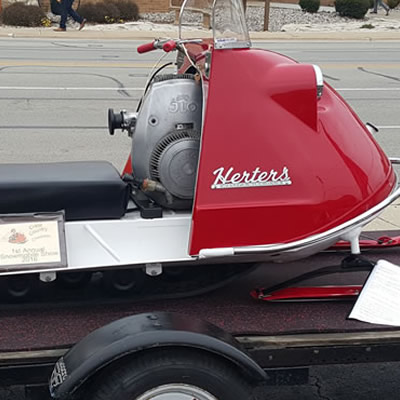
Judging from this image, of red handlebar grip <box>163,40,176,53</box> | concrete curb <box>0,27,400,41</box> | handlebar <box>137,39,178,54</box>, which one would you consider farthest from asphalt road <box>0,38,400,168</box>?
red handlebar grip <box>163,40,176,53</box>

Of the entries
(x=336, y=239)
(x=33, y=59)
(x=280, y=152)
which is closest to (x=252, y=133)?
(x=280, y=152)

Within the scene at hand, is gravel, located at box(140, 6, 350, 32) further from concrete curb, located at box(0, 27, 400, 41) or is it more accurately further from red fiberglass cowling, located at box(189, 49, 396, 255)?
red fiberglass cowling, located at box(189, 49, 396, 255)

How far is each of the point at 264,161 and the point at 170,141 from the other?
40 cm

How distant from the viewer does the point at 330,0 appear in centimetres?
3538

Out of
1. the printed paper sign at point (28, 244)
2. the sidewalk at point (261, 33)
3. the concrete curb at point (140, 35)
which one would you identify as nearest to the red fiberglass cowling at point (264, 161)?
the printed paper sign at point (28, 244)

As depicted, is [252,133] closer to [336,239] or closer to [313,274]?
[336,239]

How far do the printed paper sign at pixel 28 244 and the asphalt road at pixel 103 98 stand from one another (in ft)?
2.61

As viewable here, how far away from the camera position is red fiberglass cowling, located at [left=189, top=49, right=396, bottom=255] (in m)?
2.81

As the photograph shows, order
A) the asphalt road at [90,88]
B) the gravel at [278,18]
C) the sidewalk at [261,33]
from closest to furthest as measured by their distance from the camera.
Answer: the asphalt road at [90,88]
the sidewalk at [261,33]
the gravel at [278,18]

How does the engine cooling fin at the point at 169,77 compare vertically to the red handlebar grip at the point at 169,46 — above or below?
below

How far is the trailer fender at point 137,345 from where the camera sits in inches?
95.4

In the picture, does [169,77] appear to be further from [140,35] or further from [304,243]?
[140,35]

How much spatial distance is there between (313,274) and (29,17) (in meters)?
21.5

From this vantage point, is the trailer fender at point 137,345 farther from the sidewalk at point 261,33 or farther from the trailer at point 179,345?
the sidewalk at point 261,33
